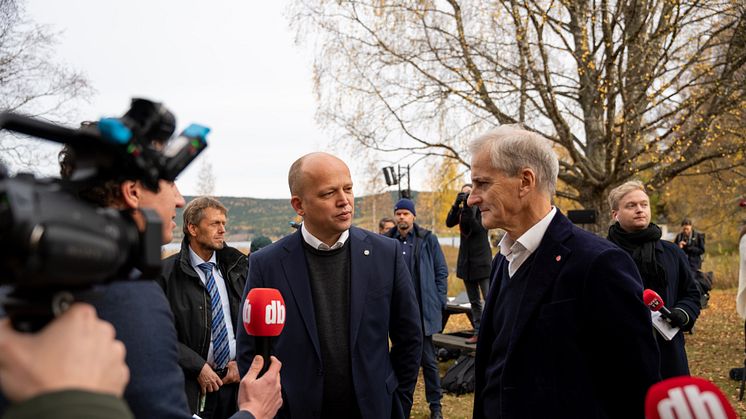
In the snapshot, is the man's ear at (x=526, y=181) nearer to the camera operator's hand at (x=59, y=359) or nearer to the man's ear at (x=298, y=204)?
the man's ear at (x=298, y=204)

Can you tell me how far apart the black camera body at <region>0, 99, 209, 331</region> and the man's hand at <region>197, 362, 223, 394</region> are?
3.00 metres

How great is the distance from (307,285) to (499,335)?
1.05 m

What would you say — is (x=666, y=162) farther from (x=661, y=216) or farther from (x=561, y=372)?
(x=661, y=216)

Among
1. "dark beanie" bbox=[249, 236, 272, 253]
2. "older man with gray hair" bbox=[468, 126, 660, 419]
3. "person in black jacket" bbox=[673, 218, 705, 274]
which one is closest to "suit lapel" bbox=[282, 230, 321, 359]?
"older man with gray hair" bbox=[468, 126, 660, 419]

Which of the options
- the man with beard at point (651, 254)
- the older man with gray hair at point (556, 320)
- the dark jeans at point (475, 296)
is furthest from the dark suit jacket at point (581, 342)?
the dark jeans at point (475, 296)

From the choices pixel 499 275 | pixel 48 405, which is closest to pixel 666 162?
pixel 499 275

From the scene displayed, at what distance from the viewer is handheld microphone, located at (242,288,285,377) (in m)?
2.25

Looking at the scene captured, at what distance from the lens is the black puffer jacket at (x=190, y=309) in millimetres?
3949

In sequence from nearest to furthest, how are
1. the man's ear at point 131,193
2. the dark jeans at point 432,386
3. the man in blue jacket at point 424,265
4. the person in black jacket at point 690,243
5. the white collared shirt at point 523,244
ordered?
1. the man's ear at point 131,193
2. the white collared shirt at point 523,244
3. the dark jeans at point 432,386
4. the man in blue jacket at point 424,265
5. the person in black jacket at point 690,243

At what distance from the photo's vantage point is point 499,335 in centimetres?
255

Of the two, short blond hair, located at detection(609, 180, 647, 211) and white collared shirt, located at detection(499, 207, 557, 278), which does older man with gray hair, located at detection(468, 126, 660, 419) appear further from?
short blond hair, located at detection(609, 180, 647, 211)

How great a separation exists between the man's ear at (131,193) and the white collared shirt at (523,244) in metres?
1.58

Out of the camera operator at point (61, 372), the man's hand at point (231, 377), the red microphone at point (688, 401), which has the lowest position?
the man's hand at point (231, 377)

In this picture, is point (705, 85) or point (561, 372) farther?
point (705, 85)
